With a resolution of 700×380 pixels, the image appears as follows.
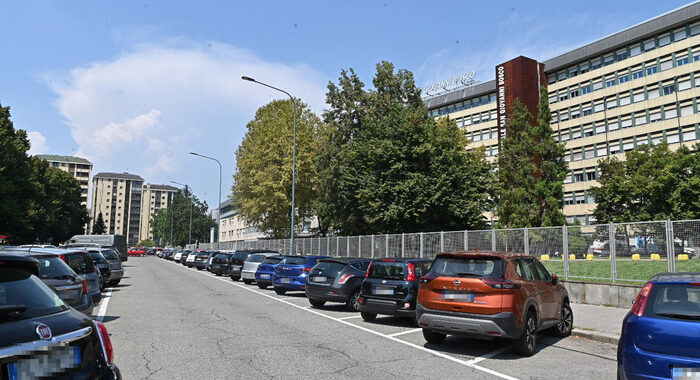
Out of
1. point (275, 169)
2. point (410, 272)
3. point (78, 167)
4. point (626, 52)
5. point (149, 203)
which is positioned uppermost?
point (626, 52)

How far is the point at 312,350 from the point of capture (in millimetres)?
7457

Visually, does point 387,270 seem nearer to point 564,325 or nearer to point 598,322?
point 564,325

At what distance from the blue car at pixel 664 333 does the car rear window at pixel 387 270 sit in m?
5.96

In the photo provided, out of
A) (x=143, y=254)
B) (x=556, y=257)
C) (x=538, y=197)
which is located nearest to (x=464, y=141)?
(x=538, y=197)

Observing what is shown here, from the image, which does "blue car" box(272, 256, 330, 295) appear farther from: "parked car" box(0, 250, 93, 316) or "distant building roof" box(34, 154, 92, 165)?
"distant building roof" box(34, 154, 92, 165)

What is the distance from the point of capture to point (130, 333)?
28.8 feet

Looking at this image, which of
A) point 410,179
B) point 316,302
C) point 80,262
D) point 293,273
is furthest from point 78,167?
point 316,302

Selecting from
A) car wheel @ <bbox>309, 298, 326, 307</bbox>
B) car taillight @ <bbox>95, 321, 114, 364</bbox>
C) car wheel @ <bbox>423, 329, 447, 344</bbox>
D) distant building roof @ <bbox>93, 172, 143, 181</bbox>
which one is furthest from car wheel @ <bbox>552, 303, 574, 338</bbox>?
distant building roof @ <bbox>93, 172, 143, 181</bbox>

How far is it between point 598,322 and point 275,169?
31742 mm

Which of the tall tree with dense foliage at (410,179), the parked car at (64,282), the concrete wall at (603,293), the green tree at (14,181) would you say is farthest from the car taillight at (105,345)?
the green tree at (14,181)

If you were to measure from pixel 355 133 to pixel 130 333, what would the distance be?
3147 centimetres

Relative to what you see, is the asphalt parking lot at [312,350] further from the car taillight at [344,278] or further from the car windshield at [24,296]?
the car windshield at [24,296]

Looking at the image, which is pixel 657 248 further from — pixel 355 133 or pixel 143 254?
pixel 143 254

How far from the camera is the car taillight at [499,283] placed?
7.26 m
